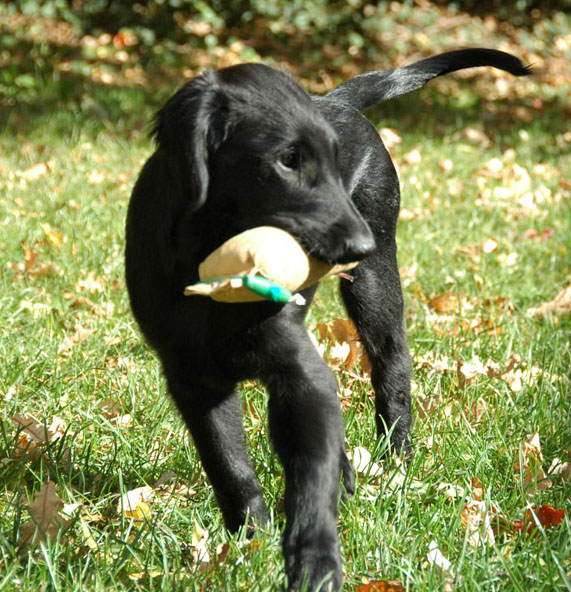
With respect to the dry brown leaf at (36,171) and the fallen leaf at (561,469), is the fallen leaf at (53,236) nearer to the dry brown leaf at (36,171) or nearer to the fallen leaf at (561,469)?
the dry brown leaf at (36,171)

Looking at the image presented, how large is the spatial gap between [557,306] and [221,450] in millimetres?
2077

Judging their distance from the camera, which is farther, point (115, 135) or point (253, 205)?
point (115, 135)

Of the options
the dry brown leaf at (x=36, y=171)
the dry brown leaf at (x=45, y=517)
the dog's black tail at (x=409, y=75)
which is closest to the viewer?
the dry brown leaf at (x=45, y=517)

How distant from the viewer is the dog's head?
1968mm

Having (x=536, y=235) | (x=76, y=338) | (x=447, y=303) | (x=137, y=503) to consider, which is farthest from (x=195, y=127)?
(x=536, y=235)

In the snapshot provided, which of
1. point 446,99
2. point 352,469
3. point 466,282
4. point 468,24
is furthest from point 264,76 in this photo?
point 468,24

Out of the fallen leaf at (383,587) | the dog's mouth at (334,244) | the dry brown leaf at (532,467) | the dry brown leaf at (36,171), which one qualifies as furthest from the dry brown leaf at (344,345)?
the dry brown leaf at (36,171)

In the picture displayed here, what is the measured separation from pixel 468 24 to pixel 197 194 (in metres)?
8.72

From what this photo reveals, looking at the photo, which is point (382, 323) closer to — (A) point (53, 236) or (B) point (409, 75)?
(B) point (409, 75)

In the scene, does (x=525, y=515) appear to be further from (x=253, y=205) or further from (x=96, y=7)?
(x=96, y=7)

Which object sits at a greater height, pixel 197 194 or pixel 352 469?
pixel 197 194

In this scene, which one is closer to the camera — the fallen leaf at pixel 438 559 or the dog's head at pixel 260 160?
the fallen leaf at pixel 438 559

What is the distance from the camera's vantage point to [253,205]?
6.68 ft

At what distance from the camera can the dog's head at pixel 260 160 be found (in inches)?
77.5
